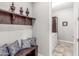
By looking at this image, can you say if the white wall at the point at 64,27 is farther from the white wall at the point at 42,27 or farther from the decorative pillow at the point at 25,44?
the decorative pillow at the point at 25,44

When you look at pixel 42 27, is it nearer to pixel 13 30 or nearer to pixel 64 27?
pixel 64 27

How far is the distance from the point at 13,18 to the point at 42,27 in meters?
0.86

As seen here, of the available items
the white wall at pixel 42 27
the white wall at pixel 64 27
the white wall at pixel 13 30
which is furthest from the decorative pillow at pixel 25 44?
the white wall at pixel 64 27

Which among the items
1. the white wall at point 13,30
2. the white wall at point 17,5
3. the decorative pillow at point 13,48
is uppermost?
the white wall at point 17,5

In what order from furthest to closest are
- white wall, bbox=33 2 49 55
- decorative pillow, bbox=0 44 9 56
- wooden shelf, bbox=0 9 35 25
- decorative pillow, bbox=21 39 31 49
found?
white wall, bbox=33 2 49 55, decorative pillow, bbox=21 39 31 49, wooden shelf, bbox=0 9 35 25, decorative pillow, bbox=0 44 9 56

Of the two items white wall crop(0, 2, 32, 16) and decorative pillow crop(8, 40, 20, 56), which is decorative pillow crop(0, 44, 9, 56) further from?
white wall crop(0, 2, 32, 16)

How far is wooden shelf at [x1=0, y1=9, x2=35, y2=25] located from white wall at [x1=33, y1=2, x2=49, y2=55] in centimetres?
24

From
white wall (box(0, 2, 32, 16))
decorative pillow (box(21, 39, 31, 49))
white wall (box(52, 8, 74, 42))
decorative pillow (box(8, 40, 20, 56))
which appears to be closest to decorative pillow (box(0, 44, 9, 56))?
decorative pillow (box(8, 40, 20, 56))

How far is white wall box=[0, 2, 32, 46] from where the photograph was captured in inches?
65.0

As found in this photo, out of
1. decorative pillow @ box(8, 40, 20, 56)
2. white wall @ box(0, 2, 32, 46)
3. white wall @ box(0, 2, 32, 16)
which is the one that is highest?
white wall @ box(0, 2, 32, 16)

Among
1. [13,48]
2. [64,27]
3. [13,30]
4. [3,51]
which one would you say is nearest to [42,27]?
[64,27]

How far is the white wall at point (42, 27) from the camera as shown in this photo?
7.15 feet

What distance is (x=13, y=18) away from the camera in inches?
72.9

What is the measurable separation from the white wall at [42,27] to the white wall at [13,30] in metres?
0.20
